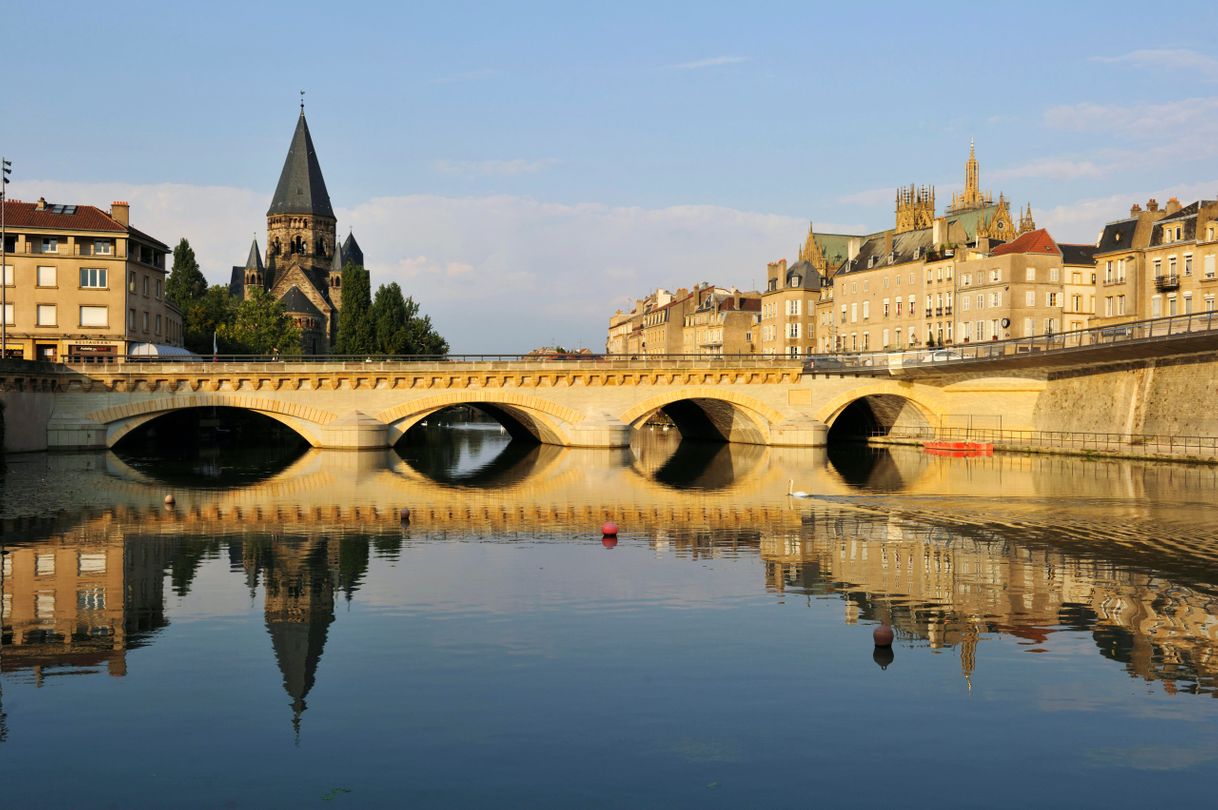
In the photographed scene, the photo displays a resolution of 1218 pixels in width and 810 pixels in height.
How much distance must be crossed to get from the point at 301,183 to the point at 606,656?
149 metres

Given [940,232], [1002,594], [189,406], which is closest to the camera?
[1002,594]

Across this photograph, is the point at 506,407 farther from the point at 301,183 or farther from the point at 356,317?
the point at 301,183

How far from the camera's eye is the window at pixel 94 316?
75.9 meters

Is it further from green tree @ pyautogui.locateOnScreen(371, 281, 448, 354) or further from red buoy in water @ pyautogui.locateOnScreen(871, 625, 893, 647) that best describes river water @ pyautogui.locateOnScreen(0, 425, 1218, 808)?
green tree @ pyautogui.locateOnScreen(371, 281, 448, 354)

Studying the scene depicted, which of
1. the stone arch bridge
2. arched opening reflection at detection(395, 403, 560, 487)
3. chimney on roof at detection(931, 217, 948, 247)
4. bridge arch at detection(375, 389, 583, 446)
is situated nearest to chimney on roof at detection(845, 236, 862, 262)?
chimney on roof at detection(931, 217, 948, 247)

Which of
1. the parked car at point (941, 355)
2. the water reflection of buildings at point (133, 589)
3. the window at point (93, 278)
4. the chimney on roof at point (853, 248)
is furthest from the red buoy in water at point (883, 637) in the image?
the chimney on roof at point (853, 248)

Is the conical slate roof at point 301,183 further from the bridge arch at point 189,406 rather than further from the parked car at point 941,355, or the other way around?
the parked car at point 941,355

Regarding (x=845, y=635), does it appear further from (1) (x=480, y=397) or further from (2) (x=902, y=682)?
(1) (x=480, y=397)

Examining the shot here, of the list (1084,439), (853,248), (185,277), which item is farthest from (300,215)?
(1084,439)

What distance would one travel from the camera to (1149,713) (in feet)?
58.5

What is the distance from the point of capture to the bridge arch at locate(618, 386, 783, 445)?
7588cm

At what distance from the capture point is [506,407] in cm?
8231

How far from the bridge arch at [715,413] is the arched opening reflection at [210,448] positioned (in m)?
22.2

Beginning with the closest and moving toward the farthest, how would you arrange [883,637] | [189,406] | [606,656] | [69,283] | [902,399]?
[606,656]
[883,637]
[189,406]
[69,283]
[902,399]
